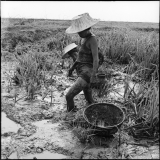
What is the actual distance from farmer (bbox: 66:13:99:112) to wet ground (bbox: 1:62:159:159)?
426mm

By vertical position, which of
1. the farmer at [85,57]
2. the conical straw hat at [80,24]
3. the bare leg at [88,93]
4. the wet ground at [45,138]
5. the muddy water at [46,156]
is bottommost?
the muddy water at [46,156]

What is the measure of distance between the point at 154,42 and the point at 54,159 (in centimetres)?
402

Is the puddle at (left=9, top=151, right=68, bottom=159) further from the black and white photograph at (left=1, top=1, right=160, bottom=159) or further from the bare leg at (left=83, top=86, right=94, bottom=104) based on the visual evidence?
the bare leg at (left=83, top=86, right=94, bottom=104)

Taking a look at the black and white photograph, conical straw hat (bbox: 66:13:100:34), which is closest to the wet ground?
the black and white photograph

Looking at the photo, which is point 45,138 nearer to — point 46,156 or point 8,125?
point 46,156

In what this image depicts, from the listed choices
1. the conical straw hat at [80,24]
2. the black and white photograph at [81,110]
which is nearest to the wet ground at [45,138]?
the black and white photograph at [81,110]

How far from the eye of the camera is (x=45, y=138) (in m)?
3.25

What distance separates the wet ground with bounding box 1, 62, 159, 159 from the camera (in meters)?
2.94

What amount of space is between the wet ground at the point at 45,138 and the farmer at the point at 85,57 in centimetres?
43

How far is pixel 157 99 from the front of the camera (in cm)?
320

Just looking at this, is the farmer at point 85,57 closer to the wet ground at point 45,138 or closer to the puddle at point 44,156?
the wet ground at point 45,138

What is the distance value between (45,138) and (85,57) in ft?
4.50

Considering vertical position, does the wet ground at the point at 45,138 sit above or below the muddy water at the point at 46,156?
above

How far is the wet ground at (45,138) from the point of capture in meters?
2.94
